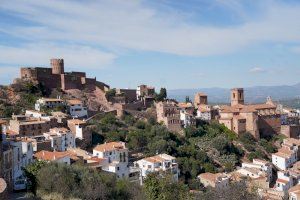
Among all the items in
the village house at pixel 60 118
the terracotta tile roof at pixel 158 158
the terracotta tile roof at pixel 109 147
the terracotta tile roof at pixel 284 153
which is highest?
the village house at pixel 60 118

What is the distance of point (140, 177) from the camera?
35031 mm

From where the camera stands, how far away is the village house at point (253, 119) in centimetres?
5583

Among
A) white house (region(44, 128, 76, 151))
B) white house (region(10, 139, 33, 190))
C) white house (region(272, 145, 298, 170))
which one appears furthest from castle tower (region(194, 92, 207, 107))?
white house (region(10, 139, 33, 190))

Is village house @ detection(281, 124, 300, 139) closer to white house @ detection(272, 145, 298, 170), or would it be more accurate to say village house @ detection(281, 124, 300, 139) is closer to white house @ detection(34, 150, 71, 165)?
white house @ detection(272, 145, 298, 170)

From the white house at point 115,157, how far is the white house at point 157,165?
154 cm

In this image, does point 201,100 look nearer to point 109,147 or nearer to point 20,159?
point 109,147

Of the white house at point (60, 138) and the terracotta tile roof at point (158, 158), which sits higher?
the white house at point (60, 138)

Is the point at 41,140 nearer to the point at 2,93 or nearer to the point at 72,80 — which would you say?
the point at 2,93

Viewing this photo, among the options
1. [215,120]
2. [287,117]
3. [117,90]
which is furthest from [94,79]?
[287,117]

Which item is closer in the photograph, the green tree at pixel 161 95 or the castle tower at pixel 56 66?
the castle tower at pixel 56 66

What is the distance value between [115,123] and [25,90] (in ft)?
39.5

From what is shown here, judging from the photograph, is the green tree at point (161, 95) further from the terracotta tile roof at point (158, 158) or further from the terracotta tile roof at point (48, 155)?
the terracotta tile roof at point (48, 155)

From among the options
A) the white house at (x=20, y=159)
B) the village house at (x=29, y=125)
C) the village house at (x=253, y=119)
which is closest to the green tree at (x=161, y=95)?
the village house at (x=253, y=119)

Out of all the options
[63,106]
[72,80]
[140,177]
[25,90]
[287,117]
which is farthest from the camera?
[287,117]
